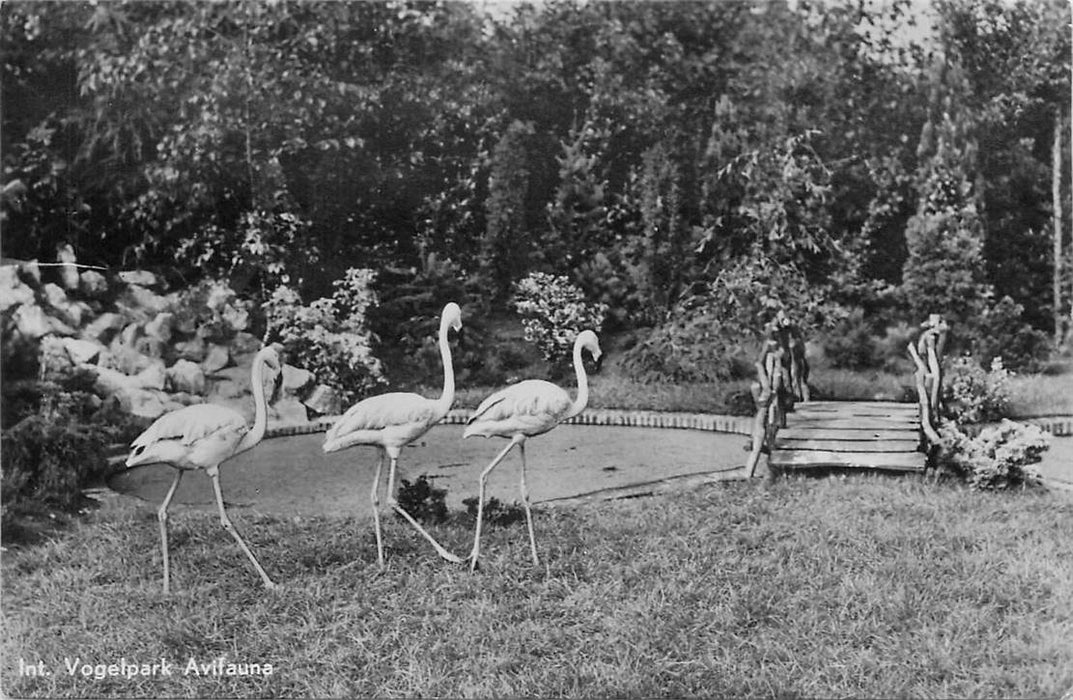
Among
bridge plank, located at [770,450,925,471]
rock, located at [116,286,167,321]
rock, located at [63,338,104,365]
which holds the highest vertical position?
rock, located at [116,286,167,321]

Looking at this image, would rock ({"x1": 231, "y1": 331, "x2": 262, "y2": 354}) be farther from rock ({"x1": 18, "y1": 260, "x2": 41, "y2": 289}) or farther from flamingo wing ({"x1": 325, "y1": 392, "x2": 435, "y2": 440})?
rock ({"x1": 18, "y1": 260, "x2": 41, "y2": 289})

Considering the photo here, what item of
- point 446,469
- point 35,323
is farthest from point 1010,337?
point 35,323

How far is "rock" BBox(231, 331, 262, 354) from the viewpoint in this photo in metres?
3.22

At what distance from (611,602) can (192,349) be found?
1.65m

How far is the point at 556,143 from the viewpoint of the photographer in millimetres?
3227

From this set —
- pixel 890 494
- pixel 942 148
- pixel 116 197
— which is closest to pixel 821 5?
pixel 942 148

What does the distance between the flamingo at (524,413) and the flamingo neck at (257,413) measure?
67 centimetres

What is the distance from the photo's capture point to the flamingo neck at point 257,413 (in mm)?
3156

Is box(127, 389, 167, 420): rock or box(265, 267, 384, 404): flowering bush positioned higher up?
box(265, 267, 384, 404): flowering bush

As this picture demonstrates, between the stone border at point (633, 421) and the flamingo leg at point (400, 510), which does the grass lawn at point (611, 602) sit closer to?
the flamingo leg at point (400, 510)

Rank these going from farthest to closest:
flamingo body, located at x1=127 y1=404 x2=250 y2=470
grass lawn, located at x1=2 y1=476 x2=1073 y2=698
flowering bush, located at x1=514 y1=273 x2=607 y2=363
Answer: flowering bush, located at x1=514 y1=273 x2=607 y2=363
flamingo body, located at x1=127 y1=404 x2=250 y2=470
grass lawn, located at x1=2 y1=476 x2=1073 y2=698

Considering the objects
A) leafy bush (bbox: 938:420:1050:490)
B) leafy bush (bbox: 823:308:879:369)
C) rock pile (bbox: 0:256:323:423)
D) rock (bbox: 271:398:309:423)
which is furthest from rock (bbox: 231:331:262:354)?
leafy bush (bbox: 938:420:1050:490)

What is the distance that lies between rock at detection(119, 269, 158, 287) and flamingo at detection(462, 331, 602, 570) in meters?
1.18

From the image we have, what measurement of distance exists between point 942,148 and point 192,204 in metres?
2.57
